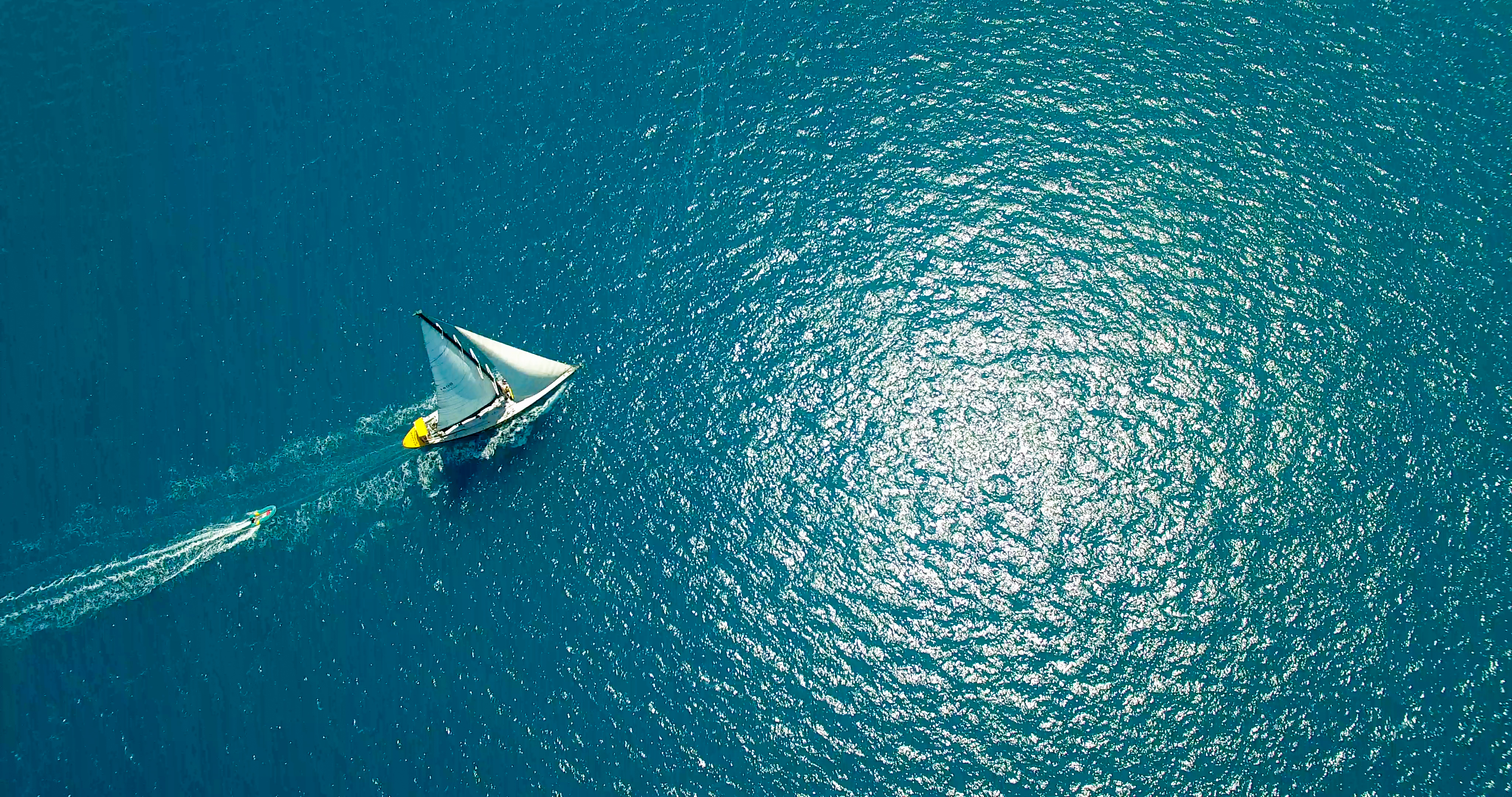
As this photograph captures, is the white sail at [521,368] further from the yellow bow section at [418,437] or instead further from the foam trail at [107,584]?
the foam trail at [107,584]

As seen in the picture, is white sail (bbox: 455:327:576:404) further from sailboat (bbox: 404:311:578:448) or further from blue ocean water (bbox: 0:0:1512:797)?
blue ocean water (bbox: 0:0:1512:797)

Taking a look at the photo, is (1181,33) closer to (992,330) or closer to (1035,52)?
(1035,52)

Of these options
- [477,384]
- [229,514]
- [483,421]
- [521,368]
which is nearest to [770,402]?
[521,368]

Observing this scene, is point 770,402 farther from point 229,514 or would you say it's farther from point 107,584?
point 107,584

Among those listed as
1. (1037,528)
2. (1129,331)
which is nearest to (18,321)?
(1037,528)

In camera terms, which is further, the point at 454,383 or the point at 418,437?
the point at 454,383

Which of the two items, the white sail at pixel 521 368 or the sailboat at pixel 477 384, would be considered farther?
the white sail at pixel 521 368

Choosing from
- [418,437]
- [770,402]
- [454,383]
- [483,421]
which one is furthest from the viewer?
[770,402]

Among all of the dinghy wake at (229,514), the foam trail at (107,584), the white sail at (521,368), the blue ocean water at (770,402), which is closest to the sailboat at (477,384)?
the white sail at (521,368)
